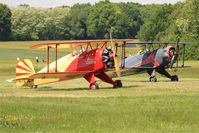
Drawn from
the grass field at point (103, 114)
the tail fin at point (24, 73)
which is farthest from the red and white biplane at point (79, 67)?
the grass field at point (103, 114)

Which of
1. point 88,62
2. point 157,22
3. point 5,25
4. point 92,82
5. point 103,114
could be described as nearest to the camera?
point 103,114

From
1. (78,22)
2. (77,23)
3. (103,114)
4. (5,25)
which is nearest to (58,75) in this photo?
(103,114)

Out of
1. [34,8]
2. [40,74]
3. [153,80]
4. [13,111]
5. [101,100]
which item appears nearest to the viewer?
[13,111]

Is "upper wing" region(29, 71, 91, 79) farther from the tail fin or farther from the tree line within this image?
the tree line

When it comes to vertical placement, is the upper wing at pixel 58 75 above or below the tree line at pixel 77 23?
above

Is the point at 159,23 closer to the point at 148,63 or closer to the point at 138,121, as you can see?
the point at 148,63

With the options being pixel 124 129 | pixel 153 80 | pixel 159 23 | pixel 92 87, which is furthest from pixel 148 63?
pixel 159 23

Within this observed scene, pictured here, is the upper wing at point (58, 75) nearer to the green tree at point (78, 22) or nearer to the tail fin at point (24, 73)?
the tail fin at point (24, 73)

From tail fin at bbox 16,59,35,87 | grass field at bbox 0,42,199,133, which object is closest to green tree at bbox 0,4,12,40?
tail fin at bbox 16,59,35,87

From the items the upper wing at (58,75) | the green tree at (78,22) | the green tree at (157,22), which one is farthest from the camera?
the green tree at (78,22)

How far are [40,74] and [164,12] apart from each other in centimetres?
10568

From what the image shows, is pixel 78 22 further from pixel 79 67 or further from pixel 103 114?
pixel 103 114

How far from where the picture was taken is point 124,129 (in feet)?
56.3

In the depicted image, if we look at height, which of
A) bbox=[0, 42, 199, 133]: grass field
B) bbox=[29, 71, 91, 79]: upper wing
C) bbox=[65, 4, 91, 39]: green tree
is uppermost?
bbox=[0, 42, 199, 133]: grass field
